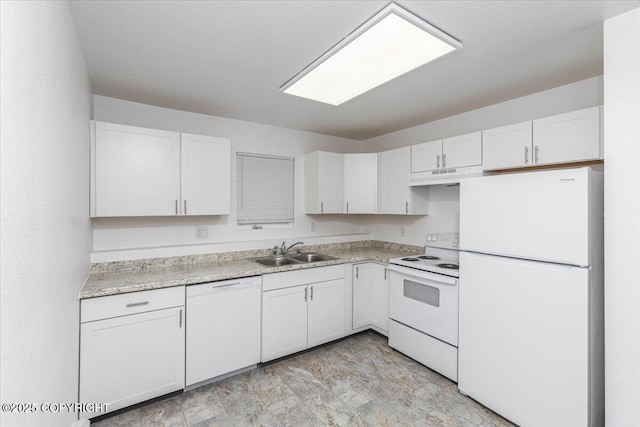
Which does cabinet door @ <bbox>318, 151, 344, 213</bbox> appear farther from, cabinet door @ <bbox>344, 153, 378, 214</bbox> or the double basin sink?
the double basin sink

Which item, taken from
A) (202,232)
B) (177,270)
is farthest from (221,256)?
(177,270)

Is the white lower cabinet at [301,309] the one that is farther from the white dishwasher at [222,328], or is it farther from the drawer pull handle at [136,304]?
the drawer pull handle at [136,304]

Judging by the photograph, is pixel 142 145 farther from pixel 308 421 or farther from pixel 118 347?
pixel 308 421

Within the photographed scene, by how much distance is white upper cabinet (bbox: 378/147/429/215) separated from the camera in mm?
3234

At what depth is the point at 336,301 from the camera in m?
3.10

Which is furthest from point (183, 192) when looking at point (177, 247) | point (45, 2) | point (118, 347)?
point (45, 2)

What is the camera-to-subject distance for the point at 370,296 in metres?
3.31

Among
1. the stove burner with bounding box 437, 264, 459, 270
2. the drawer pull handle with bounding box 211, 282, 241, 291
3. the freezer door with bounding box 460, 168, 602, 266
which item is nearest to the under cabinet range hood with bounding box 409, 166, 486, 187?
the freezer door with bounding box 460, 168, 602, 266

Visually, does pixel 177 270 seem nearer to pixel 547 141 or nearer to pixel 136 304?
pixel 136 304

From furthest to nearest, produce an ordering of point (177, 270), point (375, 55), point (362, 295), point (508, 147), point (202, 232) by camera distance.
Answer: point (362, 295) → point (202, 232) → point (177, 270) → point (508, 147) → point (375, 55)

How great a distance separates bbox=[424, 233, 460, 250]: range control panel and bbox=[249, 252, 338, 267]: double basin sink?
1.11 metres

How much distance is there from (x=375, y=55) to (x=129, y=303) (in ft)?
7.63

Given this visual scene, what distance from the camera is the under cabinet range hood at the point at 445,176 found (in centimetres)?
259

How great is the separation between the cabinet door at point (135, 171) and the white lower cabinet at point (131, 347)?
731mm
